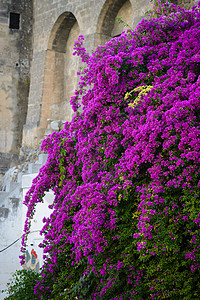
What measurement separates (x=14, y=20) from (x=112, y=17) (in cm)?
394

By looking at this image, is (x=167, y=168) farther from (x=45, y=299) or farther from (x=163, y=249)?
(x=45, y=299)

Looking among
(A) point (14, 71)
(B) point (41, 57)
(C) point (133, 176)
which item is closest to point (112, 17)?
(B) point (41, 57)

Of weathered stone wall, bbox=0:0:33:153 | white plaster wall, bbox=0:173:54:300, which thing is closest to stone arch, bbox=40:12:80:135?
weathered stone wall, bbox=0:0:33:153

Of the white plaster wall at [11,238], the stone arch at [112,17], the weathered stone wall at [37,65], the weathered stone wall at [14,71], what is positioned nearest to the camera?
the white plaster wall at [11,238]

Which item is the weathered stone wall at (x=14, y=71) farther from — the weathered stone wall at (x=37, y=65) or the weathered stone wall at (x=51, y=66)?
the weathered stone wall at (x=51, y=66)

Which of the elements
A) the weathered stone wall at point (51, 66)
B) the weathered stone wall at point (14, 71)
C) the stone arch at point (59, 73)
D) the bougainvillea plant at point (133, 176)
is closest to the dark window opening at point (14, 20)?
the weathered stone wall at point (14, 71)

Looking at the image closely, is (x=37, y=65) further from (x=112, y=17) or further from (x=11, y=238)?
(x=11, y=238)

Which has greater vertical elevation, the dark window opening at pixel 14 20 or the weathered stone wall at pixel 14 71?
the dark window opening at pixel 14 20

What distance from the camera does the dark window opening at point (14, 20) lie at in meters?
15.5

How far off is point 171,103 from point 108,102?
113cm

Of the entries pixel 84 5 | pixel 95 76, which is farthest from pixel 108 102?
pixel 84 5

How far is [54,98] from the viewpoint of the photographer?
1478 centimetres

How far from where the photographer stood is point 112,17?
42.5ft

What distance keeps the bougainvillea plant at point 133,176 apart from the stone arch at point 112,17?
19.9ft
